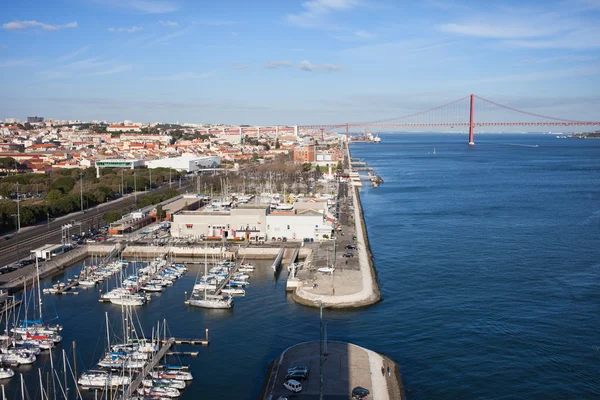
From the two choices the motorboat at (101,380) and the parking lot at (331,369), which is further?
the motorboat at (101,380)

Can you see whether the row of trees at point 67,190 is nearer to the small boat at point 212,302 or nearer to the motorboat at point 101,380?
the small boat at point 212,302

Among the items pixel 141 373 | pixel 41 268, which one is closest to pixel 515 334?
pixel 141 373

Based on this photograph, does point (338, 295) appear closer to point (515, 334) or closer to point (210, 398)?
point (515, 334)

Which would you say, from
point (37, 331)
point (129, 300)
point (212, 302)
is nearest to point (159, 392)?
point (37, 331)

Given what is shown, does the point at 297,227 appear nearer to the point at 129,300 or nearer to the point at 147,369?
the point at 129,300

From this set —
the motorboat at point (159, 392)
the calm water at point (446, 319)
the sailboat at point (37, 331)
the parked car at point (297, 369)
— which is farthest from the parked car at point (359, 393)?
the sailboat at point (37, 331)

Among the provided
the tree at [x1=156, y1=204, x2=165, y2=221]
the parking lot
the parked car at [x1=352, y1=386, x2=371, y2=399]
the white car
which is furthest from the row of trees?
the parked car at [x1=352, y1=386, x2=371, y2=399]

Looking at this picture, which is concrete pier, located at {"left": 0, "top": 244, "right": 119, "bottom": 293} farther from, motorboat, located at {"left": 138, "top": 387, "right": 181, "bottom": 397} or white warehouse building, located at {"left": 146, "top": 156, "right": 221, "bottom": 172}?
white warehouse building, located at {"left": 146, "top": 156, "right": 221, "bottom": 172}
